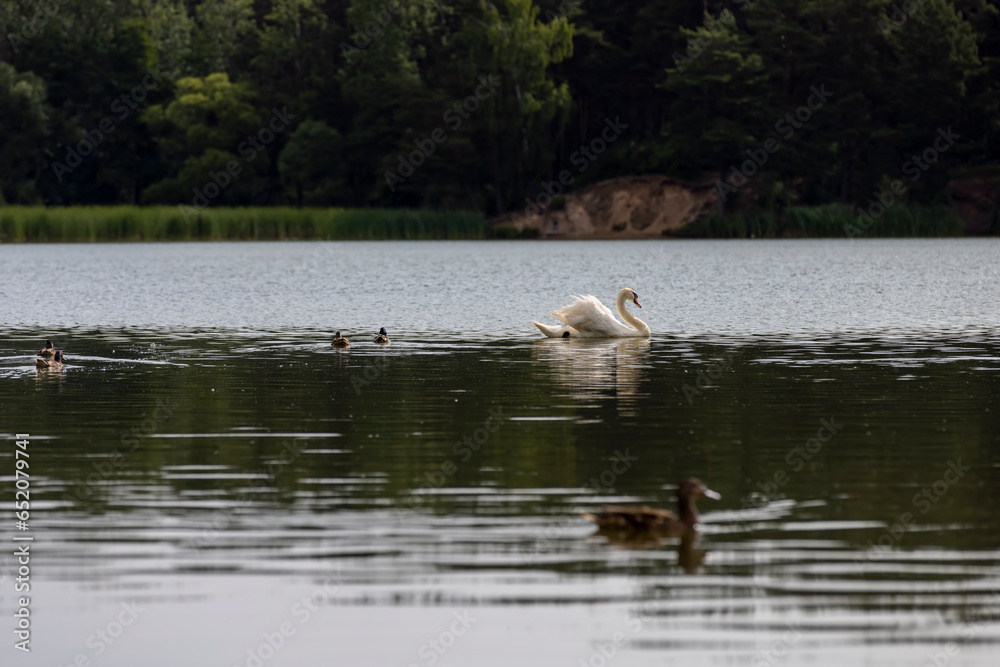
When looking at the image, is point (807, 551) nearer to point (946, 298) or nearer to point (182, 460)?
point (182, 460)

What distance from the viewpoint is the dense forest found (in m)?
95.8

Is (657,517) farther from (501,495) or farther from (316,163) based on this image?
(316,163)

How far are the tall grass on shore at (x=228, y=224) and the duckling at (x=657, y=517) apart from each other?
76923 millimetres

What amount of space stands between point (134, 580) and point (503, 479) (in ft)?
14.1

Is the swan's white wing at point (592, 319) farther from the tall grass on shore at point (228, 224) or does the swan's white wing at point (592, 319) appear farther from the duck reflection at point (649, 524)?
the tall grass on shore at point (228, 224)

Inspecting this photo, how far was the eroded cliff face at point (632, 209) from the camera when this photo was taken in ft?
320

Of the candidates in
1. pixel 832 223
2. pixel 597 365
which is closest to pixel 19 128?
pixel 832 223

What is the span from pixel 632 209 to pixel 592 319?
68195 millimetres

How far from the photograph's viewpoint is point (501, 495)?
1311 centimetres

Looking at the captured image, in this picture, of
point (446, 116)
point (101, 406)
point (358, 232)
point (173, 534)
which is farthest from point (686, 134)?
point (173, 534)

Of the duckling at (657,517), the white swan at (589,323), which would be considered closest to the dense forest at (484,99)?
the white swan at (589,323)

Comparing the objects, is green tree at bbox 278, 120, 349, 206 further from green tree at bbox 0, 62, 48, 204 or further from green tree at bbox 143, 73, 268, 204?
green tree at bbox 0, 62, 48, 204

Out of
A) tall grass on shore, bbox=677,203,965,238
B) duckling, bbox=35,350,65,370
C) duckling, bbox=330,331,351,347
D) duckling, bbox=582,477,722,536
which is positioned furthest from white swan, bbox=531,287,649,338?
tall grass on shore, bbox=677,203,965,238

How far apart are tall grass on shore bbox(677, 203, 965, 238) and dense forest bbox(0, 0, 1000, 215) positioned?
1498 millimetres
